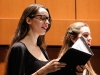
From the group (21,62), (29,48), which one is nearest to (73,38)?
(29,48)

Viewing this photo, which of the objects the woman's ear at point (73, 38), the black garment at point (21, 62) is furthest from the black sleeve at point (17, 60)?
the woman's ear at point (73, 38)

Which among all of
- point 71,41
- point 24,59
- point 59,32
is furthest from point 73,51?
point 59,32

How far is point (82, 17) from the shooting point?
2.85m

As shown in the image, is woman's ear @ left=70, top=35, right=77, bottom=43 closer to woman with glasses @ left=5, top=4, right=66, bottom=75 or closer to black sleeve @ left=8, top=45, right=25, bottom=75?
woman with glasses @ left=5, top=4, right=66, bottom=75

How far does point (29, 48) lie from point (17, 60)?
0.13 metres

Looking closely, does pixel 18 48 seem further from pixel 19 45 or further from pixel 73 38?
pixel 73 38

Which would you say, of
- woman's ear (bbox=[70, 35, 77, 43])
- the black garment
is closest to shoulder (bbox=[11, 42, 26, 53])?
the black garment

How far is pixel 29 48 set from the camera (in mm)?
1329

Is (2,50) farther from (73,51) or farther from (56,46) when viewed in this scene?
(73,51)

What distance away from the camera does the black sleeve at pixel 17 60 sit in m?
1.23

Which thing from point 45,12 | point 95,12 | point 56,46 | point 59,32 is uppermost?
point 45,12

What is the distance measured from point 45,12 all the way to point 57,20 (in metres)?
1.39

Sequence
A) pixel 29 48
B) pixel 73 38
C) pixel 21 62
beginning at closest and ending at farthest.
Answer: pixel 21 62 < pixel 29 48 < pixel 73 38

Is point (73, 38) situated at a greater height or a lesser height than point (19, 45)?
lesser
